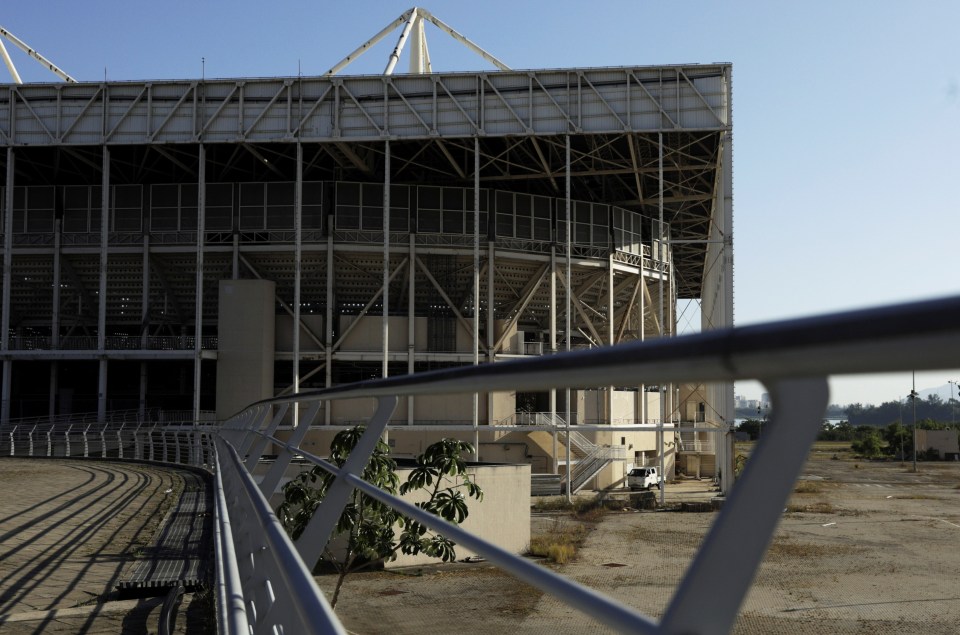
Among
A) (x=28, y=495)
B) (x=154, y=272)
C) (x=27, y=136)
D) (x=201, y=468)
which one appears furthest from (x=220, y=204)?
(x=28, y=495)

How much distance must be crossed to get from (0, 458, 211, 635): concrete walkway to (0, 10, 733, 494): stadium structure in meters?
27.3

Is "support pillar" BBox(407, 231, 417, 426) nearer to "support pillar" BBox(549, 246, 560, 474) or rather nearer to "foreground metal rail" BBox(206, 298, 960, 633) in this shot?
"support pillar" BBox(549, 246, 560, 474)

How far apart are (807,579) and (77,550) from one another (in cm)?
713

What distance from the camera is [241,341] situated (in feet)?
150

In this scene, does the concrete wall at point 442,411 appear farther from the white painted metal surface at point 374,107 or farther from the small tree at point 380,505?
the small tree at point 380,505

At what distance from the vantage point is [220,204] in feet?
156

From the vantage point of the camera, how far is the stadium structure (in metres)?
42.9

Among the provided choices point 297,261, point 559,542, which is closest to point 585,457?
point 297,261

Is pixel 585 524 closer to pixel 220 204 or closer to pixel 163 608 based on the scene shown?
pixel 220 204

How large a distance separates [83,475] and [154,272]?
3112cm

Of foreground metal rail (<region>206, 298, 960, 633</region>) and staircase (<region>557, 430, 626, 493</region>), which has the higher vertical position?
foreground metal rail (<region>206, 298, 960, 633</region>)

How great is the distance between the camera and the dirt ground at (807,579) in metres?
6.35

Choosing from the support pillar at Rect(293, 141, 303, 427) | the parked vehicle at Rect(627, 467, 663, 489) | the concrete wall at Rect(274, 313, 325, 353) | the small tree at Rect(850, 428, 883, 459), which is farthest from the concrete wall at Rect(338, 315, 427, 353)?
the small tree at Rect(850, 428, 883, 459)

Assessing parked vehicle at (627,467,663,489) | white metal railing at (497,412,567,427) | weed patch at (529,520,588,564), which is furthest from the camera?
parked vehicle at (627,467,663,489)
